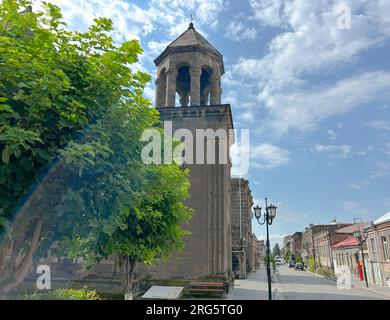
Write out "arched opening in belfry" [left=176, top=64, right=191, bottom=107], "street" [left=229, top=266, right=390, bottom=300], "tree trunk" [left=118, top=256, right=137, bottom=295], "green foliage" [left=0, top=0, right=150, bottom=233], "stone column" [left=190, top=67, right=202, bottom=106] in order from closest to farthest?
"green foliage" [left=0, top=0, right=150, bottom=233], "tree trunk" [left=118, top=256, right=137, bottom=295], "street" [left=229, top=266, right=390, bottom=300], "stone column" [left=190, top=67, right=202, bottom=106], "arched opening in belfry" [left=176, top=64, right=191, bottom=107]

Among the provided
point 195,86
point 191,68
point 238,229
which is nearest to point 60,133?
point 195,86

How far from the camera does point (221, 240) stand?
18.3 metres

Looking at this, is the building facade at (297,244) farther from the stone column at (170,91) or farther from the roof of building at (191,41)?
the stone column at (170,91)

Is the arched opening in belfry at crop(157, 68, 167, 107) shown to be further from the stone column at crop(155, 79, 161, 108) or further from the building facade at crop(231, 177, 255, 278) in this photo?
the building facade at crop(231, 177, 255, 278)

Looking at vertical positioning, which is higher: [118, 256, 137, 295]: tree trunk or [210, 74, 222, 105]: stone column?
[210, 74, 222, 105]: stone column

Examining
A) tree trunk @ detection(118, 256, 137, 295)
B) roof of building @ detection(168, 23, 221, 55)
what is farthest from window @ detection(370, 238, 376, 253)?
tree trunk @ detection(118, 256, 137, 295)

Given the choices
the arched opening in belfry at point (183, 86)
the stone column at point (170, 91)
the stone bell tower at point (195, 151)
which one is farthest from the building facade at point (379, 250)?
the stone column at point (170, 91)

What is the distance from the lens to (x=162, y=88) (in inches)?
856

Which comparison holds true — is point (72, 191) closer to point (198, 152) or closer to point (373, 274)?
point (198, 152)

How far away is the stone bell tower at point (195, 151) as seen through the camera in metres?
18.1

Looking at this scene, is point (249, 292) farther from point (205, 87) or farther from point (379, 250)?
point (379, 250)

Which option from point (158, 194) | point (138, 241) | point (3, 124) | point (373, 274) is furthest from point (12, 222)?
point (373, 274)

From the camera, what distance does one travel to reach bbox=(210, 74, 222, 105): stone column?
2056 centimetres

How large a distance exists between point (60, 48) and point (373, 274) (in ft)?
114
